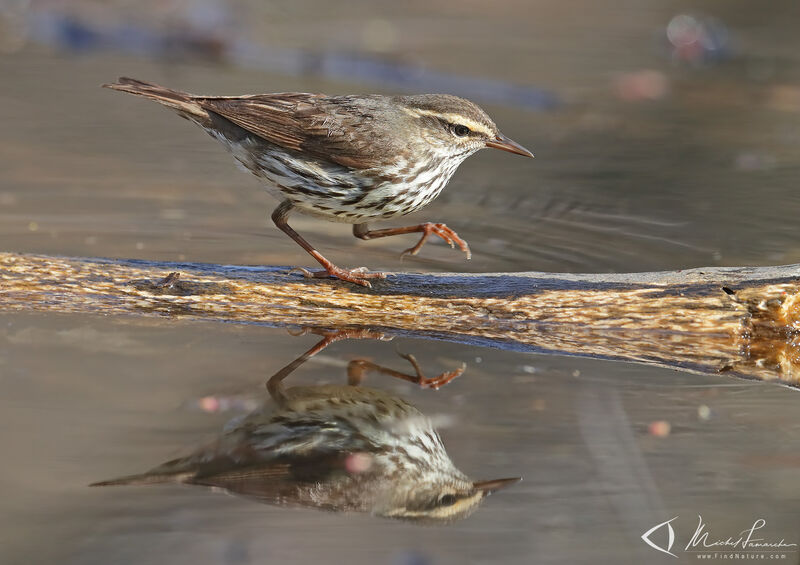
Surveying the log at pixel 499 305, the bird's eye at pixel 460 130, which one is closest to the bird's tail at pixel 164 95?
the log at pixel 499 305

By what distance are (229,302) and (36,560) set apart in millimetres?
2702

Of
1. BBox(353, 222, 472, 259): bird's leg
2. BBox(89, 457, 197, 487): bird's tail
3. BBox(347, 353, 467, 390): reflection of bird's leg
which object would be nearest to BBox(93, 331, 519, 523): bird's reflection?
BBox(89, 457, 197, 487): bird's tail

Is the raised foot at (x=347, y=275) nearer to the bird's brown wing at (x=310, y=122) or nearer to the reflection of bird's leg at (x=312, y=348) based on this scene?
the reflection of bird's leg at (x=312, y=348)

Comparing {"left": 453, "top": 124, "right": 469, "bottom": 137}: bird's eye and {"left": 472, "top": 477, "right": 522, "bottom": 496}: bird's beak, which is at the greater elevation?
{"left": 453, "top": 124, "right": 469, "bottom": 137}: bird's eye

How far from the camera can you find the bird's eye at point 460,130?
24.7 ft

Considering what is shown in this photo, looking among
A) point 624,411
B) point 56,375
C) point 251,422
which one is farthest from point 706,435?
point 56,375

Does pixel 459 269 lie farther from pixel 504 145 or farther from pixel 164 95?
pixel 164 95

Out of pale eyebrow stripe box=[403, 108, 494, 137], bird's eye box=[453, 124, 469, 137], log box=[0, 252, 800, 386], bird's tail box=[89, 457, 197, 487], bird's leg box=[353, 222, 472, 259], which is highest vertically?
pale eyebrow stripe box=[403, 108, 494, 137]

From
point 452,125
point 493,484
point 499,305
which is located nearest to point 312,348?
point 499,305
